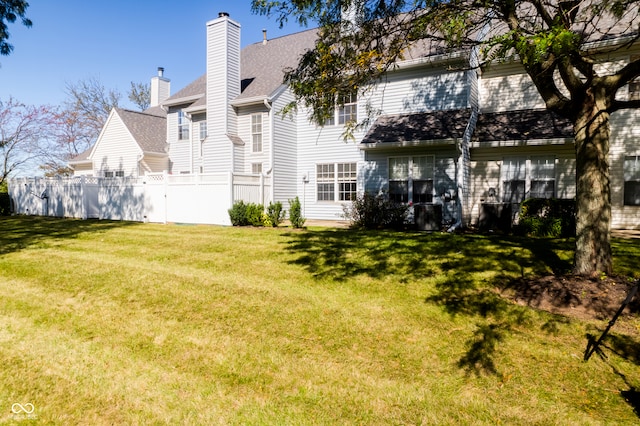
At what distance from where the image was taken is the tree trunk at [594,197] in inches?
215

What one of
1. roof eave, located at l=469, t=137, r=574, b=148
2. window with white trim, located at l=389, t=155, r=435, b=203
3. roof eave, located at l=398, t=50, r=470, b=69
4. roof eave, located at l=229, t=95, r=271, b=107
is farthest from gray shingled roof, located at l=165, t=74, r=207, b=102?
roof eave, located at l=469, t=137, r=574, b=148

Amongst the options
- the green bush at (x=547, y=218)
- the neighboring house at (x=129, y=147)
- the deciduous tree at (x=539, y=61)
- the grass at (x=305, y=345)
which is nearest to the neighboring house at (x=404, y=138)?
the neighboring house at (x=129, y=147)

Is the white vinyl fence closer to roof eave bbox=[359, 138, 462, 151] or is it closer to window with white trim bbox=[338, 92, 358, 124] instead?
window with white trim bbox=[338, 92, 358, 124]

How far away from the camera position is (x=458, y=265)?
22.0 ft

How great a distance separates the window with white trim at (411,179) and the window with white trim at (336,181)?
1.83 metres

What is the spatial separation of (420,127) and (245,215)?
694cm

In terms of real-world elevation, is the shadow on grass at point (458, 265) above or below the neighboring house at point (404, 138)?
below

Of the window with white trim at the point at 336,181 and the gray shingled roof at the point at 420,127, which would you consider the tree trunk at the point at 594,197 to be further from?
the window with white trim at the point at 336,181

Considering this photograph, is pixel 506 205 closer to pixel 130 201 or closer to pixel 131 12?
pixel 130 201

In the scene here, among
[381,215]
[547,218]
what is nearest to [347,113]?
[381,215]

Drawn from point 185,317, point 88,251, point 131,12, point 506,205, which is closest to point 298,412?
point 185,317

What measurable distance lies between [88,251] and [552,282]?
8.97 meters

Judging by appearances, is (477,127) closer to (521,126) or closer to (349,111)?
(521,126)

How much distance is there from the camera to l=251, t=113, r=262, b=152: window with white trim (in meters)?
18.3
